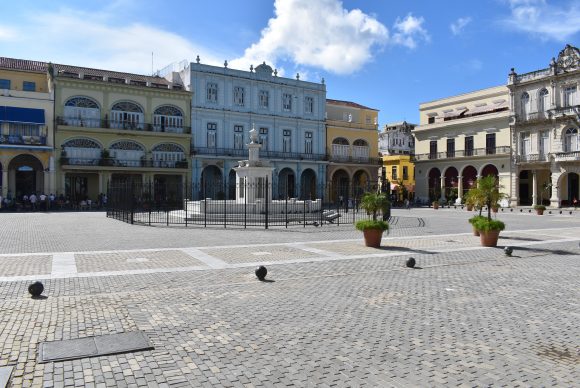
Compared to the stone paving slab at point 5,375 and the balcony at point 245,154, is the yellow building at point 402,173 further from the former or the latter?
the stone paving slab at point 5,375

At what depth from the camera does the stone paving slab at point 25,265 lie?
9930mm

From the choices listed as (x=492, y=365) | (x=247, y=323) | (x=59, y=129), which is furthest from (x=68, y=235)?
(x=59, y=129)

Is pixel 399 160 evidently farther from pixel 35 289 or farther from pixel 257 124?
pixel 35 289

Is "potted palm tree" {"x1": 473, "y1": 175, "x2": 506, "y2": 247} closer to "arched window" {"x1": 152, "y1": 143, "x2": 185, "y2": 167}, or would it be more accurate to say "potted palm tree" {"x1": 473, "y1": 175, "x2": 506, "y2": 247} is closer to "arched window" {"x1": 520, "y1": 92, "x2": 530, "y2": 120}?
"arched window" {"x1": 152, "y1": 143, "x2": 185, "y2": 167}

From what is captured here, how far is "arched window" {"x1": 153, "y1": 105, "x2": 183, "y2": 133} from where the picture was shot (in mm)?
43000

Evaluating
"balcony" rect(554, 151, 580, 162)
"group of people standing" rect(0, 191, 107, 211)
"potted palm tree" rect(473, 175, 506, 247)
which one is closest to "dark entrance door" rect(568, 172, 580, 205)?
"balcony" rect(554, 151, 580, 162)

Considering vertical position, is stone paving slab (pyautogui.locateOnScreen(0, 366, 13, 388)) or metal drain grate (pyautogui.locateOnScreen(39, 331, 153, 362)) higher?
metal drain grate (pyautogui.locateOnScreen(39, 331, 153, 362))

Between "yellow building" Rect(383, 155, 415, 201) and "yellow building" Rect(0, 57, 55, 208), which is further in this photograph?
"yellow building" Rect(383, 155, 415, 201)

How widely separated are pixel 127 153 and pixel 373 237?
31838mm

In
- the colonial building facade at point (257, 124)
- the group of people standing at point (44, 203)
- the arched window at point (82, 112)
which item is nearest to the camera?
the group of people standing at point (44, 203)

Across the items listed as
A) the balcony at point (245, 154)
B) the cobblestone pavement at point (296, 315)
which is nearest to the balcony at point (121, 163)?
the balcony at point (245, 154)

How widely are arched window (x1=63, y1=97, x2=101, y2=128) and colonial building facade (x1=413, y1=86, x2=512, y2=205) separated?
36.4 m

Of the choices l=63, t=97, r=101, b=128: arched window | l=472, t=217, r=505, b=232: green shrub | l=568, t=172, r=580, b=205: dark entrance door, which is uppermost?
l=63, t=97, r=101, b=128: arched window

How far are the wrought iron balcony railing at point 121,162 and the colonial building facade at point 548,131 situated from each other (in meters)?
32.8
